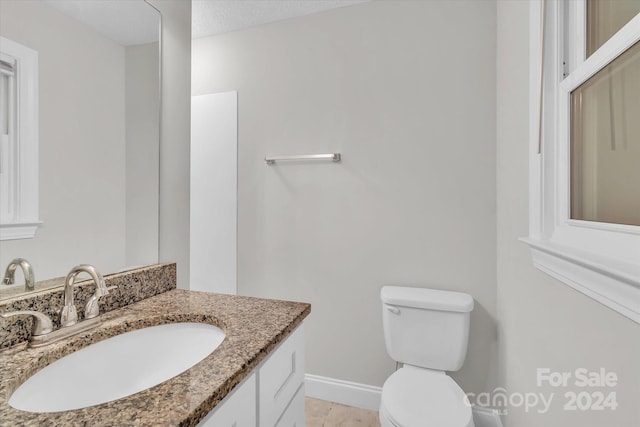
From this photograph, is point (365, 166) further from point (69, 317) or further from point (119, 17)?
point (69, 317)

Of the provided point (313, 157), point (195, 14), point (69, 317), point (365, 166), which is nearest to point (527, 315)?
point (365, 166)

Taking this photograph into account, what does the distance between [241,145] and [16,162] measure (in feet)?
4.43

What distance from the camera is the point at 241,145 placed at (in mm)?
2047

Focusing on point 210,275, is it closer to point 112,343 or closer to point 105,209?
point 105,209

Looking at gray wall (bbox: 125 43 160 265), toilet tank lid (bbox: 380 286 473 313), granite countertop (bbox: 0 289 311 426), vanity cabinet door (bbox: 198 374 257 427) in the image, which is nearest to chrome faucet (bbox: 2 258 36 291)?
granite countertop (bbox: 0 289 311 426)

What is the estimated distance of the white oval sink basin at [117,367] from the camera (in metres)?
0.62

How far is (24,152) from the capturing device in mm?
778

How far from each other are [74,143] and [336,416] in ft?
5.99

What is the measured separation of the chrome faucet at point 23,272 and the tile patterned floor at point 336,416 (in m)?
1.50

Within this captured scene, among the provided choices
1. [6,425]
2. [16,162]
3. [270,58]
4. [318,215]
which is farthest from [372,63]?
[6,425]

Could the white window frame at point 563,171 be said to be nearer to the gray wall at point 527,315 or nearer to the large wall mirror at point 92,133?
the gray wall at point 527,315

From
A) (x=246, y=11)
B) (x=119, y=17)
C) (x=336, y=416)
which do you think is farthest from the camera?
(x=246, y=11)

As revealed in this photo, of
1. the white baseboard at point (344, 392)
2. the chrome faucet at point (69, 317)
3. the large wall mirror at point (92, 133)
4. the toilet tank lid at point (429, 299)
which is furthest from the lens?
the white baseboard at point (344, 392)

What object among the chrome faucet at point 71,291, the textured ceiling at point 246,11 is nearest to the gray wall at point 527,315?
the textured ceiling at point 246,11
